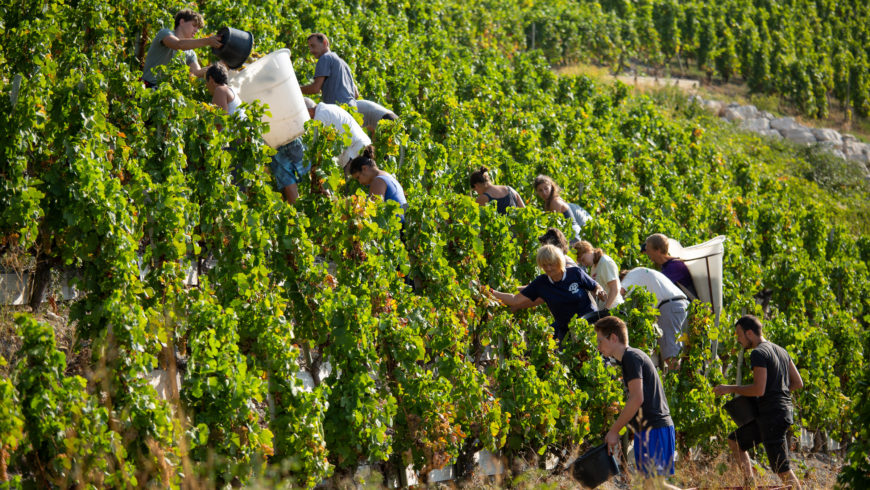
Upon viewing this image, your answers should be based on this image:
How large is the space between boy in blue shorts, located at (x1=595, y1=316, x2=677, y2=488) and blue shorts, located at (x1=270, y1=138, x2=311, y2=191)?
2.76 meters

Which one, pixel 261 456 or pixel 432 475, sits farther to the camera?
pixel 432 475

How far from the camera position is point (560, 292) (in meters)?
6.12

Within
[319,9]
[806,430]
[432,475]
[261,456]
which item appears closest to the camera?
[261,456]

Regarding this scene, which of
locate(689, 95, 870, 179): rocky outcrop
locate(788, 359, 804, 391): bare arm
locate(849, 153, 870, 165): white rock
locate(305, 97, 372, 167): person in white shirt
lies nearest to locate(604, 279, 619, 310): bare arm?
locate(788, 359, 804, 391): bare arm

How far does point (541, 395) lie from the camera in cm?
568

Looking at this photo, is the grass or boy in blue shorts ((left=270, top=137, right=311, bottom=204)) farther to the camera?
the grass

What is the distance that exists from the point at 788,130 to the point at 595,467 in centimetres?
2110

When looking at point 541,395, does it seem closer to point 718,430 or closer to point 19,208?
point 718,430

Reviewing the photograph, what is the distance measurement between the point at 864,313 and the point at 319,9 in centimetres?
846

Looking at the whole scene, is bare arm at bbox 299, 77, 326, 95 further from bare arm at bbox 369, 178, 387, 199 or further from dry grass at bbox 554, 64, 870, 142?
dry grass at bbox 554, 64, 870, 142

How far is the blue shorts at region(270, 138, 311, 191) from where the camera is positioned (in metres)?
6.82

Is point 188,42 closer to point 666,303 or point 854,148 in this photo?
point 666,303

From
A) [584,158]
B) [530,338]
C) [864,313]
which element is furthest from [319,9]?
[864,313]

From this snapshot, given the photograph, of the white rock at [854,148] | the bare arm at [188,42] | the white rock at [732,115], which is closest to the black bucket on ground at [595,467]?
the bare arm at [188,42]
